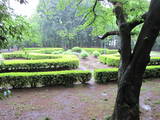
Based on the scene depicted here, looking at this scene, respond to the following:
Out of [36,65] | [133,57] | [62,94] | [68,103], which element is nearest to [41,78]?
[62,94]

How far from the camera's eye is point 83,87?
5.93 m

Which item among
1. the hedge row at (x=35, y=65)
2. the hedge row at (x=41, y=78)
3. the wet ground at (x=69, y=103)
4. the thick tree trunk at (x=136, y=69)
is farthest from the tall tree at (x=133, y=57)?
the hedge row at (x=35, y=65)

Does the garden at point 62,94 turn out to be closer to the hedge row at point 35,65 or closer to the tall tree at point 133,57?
the hedge row at point 35,65

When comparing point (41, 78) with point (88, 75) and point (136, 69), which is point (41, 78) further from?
point (136, 69)

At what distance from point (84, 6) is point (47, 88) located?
367cm

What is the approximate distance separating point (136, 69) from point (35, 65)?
7103 millimetres

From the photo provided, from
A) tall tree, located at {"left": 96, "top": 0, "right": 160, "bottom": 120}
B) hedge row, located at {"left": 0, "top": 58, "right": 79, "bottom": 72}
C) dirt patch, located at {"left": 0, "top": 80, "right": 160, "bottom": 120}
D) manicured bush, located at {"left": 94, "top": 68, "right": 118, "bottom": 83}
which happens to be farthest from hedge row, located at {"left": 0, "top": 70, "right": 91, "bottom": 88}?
tall tree, located at {"left": 96, "top": 0, "right": 160, "bottom": 120}

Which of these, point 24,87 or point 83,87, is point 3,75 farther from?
point 83,87

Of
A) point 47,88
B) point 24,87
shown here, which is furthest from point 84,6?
point 24,87

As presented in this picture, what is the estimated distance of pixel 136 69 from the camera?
245cm

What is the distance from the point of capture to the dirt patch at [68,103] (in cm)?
349

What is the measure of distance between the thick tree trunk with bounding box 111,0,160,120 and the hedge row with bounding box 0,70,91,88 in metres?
3.45

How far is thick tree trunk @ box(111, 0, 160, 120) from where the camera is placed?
7.12ft

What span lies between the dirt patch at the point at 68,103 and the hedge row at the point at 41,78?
34 centimetres
